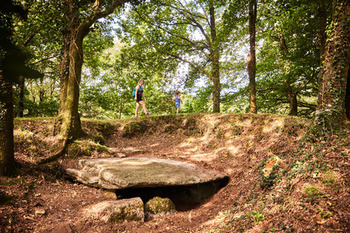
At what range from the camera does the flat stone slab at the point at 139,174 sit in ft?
15.3

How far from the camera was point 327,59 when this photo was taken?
469 centimetres

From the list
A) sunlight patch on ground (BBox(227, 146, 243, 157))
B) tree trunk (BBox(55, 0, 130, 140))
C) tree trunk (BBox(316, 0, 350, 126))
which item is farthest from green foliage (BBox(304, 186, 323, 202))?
tree trunk (BBox(55, 0, 130, 140))

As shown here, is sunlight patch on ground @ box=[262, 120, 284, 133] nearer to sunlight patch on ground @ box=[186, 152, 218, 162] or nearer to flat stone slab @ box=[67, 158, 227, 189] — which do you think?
sunlight patch on ground @ box=[186, 152, 218, 162]

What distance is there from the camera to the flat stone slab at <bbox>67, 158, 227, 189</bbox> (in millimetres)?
4676

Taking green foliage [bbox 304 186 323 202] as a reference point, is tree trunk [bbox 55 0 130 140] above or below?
above

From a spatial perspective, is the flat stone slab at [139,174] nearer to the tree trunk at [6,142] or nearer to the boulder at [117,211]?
the boulder at [117,211]

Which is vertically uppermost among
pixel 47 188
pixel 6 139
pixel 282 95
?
pixel 282 95

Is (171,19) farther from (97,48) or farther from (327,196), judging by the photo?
(327,196)

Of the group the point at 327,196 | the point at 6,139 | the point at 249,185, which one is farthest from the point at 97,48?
A: the point at 327,196

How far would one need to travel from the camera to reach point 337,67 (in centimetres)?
448

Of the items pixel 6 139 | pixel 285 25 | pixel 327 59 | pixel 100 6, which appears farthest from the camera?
pixel 285 25

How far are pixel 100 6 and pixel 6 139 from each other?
501cm

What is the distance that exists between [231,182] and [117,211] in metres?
3.17

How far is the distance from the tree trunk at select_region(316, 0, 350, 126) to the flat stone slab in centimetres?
314
